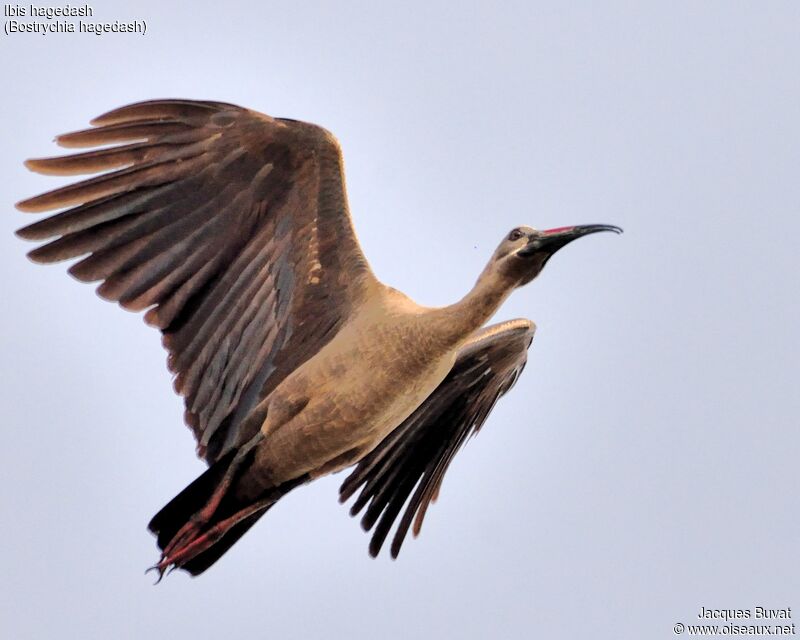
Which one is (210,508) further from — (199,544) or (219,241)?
(219,241)

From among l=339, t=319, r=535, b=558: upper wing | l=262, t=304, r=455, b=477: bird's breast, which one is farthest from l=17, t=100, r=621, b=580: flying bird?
l=339, t=319, r=535, b=558: upper wing

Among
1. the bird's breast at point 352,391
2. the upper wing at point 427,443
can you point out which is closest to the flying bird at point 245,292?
the bird's breast at point 352,391

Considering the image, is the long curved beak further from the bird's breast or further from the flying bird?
the bird's breast

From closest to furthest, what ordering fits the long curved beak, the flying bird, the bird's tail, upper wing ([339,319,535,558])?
the long curved beak, the flying bird, the bird's tail, upper wing ([339,319,535,558])

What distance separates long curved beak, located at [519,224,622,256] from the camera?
995 centimetres

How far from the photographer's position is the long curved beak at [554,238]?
392 inches

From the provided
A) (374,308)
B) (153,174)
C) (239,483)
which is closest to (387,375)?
(374,308)

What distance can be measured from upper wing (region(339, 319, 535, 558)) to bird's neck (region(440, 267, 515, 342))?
63.0 inches

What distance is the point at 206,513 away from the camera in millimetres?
10758

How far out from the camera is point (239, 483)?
10891 mm

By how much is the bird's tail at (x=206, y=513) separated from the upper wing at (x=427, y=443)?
1.17 meters

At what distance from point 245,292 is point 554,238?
2.08 m

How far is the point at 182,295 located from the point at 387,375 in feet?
4.66

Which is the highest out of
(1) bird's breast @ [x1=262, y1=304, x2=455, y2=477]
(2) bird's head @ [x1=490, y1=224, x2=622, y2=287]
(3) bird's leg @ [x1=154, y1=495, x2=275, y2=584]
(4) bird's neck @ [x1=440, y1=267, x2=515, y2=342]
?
(2) bird's head @ [x1=490, y1=224, x2=622, y2=287]
